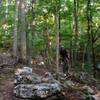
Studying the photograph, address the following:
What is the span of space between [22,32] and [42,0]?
7.16ft

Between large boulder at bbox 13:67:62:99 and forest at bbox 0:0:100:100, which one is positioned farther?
forest at bbox 0:0:100:100

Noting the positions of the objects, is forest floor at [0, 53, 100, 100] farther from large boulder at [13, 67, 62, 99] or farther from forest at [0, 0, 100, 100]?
large boulder at [13, 67, 62, 99]

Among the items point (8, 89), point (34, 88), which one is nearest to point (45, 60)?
point (8, 89)

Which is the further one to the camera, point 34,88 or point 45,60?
point 45,60

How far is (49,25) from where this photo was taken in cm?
1639

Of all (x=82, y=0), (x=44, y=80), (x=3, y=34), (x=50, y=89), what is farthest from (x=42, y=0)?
(x=50, y=89)

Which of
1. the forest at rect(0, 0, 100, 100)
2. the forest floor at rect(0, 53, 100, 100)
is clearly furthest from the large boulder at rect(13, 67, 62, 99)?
the forest floor at rect(0, 53, 100, 100)

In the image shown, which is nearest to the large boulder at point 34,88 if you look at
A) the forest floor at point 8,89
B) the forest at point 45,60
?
the forest at point 45,60

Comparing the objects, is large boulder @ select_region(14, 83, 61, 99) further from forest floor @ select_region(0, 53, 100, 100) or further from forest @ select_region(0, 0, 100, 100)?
forest floor @ select_region(0, 53, 100, 100)

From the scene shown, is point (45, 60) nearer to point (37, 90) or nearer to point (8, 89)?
point (8, 89)

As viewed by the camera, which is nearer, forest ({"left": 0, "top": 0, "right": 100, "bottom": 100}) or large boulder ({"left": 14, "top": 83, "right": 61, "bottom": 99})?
large boulder ({"left": 14, "top": 83, "right": 61, "bottom": 99})

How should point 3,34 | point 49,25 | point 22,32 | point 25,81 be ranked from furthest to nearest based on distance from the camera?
point 3,34 < point 49,25 < point 22,32 < point 25,81

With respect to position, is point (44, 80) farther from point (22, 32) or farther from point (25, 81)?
point (22, 32)

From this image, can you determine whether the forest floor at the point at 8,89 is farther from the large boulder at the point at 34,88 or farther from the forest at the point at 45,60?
the large boulder at the point at 34,88
